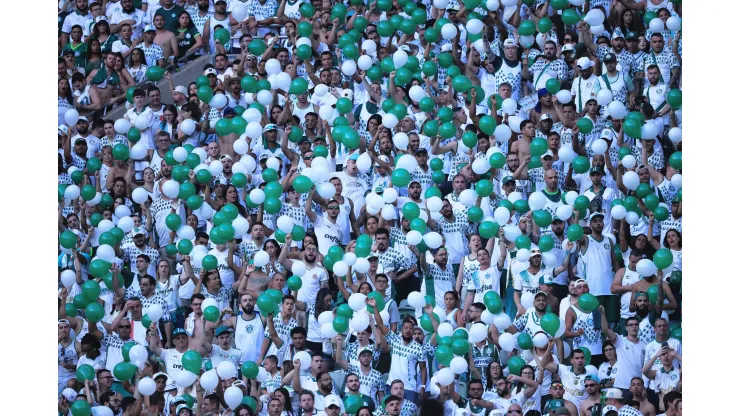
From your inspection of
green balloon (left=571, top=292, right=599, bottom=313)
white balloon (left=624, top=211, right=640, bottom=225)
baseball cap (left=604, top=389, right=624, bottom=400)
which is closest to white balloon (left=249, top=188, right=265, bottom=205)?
green balloon (left=571, top=292, right=599, bottom=313)

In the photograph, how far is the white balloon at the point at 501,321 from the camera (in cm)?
782

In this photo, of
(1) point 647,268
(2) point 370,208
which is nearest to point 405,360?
(2) point 370,208

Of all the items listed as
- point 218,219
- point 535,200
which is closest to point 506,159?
point 535,200

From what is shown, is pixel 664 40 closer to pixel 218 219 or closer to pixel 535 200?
pixel 535 200

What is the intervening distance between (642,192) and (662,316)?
2.48 feet

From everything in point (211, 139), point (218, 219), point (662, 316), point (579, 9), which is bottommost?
point (662, 316)

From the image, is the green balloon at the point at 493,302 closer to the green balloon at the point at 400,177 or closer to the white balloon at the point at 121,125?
the green balloon at the point at 400,177

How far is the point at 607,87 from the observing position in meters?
8.53

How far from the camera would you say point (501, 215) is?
8.19 m

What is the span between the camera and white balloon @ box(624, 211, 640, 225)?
8133 mm

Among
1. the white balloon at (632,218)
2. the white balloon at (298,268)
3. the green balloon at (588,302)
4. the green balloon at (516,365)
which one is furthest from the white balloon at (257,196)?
the white balloon at (632,218)

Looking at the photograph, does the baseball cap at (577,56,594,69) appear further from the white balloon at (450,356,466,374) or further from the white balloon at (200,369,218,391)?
the white balloon at (200,369,218,391)

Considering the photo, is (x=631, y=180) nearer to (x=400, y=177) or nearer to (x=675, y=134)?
(x=675, y=134)

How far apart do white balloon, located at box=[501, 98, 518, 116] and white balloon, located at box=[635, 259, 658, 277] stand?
124cm
